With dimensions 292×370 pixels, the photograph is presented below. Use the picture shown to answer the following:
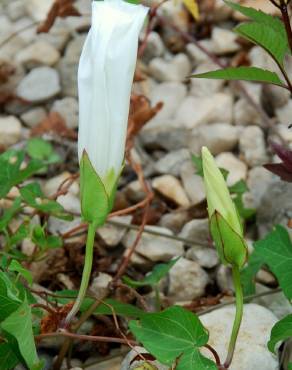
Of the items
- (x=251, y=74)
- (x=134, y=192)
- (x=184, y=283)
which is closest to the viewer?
(x=251, y=74)

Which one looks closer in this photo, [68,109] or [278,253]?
[278,253]

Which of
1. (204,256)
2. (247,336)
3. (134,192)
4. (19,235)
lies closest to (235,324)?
(247,336)

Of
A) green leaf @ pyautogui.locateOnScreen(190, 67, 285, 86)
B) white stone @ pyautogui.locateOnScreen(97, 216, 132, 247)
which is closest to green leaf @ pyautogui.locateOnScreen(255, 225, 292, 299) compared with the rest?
green leaf @ pyautogui.locateOnScreen(190, 67, 285, 86)

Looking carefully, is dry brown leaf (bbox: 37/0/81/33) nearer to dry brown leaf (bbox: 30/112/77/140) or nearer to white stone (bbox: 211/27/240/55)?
dry brown leaf (bbox: 30/112/77/140)

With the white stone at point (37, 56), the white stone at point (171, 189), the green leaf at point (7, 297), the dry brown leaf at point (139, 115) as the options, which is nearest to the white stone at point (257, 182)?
the white stone at point (171, 189)

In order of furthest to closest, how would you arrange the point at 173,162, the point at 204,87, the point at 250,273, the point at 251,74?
1. the point at 204,87
2. the point at 173,162
3. the point at 250,273
4. the point at 251,74

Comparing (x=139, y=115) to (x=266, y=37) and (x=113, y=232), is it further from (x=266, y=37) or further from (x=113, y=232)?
(x=266, y=37)
